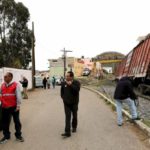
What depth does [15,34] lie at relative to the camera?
2271 inches

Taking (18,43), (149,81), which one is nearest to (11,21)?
(18,43)

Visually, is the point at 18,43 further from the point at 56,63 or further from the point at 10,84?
the point at 56,63

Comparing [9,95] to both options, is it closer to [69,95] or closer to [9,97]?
[9,97]

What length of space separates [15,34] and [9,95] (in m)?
48.6

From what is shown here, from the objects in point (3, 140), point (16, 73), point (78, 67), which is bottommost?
point (78, 67)

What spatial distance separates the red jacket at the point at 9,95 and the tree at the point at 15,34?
45.9m

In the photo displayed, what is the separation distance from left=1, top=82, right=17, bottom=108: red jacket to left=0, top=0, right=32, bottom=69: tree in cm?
4592

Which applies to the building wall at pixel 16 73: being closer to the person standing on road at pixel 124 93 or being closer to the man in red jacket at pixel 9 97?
the person standing on road at pixel 124 93

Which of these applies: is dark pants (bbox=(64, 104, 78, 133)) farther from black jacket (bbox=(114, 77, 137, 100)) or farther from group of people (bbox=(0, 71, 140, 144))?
black jacket (bbox=(114, 77, 137, 100))

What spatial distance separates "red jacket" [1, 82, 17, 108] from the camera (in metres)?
9.98

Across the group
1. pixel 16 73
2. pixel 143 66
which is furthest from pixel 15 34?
pixel 143 66

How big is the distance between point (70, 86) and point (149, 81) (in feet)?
55.7

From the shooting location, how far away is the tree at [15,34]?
56.3 m

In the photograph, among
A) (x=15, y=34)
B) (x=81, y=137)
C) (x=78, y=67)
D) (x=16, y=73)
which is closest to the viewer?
(x=81, y=137)
